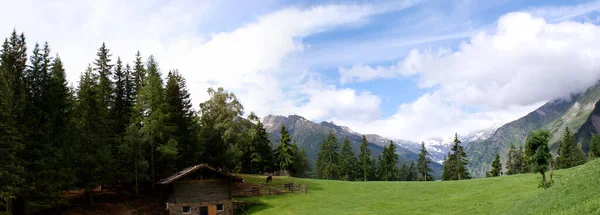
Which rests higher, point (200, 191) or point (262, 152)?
point (262, 152)

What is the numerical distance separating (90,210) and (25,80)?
1646cm

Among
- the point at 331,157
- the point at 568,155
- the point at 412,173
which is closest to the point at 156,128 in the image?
the point at 331,157

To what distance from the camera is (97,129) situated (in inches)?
1954

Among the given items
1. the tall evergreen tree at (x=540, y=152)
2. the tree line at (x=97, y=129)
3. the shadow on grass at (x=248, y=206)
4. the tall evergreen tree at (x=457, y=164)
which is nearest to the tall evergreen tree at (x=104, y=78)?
the tree line at (x=97, y=129)

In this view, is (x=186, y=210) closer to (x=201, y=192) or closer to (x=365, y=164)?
(x=201, y=192)

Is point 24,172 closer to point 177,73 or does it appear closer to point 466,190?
point 177,73

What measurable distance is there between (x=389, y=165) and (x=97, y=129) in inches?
3176

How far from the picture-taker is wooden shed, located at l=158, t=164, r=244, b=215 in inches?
1938

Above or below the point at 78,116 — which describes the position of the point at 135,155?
below

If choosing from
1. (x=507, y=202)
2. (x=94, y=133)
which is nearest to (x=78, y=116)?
(x=94, y=133)

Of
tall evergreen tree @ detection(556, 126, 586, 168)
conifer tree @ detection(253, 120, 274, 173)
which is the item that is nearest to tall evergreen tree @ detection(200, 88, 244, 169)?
conifer tree @ detection(253, 120, 274, 173)

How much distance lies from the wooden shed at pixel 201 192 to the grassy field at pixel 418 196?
13.4 ft

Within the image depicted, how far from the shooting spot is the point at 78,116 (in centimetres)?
5000

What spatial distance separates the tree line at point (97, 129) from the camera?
3853 cm
